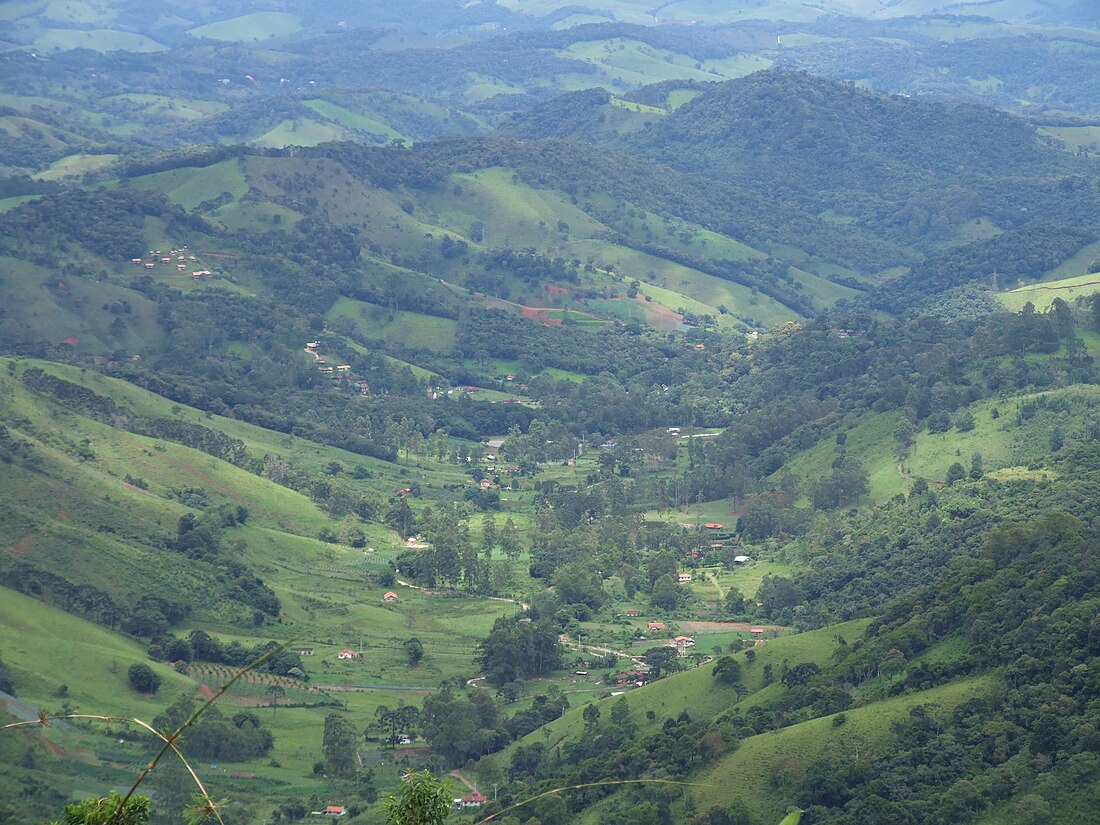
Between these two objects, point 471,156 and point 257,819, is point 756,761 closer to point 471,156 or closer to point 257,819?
point 257,819

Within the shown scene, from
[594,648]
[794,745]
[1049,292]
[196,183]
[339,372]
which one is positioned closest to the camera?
[794,745]

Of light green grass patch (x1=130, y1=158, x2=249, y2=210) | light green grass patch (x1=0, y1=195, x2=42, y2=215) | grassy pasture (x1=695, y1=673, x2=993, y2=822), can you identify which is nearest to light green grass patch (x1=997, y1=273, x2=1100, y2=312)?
grassy pasture (x1=695, y1=673, x2=993, y2=822)

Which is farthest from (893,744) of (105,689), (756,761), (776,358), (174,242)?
(174,242)

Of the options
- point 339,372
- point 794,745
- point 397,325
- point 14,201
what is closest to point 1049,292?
point 397,325

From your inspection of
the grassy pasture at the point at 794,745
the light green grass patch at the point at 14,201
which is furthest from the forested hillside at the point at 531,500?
the light green grass patch at the point at 14,201

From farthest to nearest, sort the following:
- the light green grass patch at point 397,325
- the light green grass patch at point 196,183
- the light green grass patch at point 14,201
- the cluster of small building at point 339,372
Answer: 1. the light green grass patch at point 196,183
2. the light green grass patch at point 14,201
3. the light green grass patch at point 397,325
4. the cluster of small building at point 339,372

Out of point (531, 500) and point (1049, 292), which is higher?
point (1049, 292)

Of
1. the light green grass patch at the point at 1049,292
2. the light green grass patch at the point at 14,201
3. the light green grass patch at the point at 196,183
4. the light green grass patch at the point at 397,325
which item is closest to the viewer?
the light green grass patch at the point at 1049,292

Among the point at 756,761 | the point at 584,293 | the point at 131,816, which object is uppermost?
the point at 131,816

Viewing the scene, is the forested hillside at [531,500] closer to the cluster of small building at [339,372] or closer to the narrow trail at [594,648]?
the narrow trail at [594,648]

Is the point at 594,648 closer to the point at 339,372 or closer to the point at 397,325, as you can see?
the point at 339,372

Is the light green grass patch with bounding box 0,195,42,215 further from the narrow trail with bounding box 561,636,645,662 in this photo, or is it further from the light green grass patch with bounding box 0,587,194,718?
the narrow trail with bounding box 561,636,645,662
